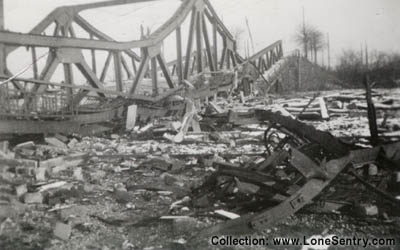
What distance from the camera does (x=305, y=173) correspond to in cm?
394

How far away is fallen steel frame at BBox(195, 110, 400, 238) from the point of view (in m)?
3.77

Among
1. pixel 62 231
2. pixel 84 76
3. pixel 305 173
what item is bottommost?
pixel 62 231

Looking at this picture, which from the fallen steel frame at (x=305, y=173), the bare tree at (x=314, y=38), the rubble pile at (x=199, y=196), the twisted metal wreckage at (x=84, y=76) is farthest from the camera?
the bare tree at (x=314, y=38)

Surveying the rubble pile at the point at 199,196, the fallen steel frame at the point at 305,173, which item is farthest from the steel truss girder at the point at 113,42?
the fallen steel frame at the point at 305,173

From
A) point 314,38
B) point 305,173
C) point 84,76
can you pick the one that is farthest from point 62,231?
point 314,38

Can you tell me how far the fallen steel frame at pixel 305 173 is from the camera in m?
3.77

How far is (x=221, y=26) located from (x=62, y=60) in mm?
10740

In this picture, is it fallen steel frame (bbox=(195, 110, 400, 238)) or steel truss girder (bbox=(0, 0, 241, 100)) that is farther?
steel truss girder (bbox=(0, 0, 241, 100))

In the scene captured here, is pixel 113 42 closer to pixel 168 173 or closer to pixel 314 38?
pixel 168 173

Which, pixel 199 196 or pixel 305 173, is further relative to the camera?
pixel 199 196

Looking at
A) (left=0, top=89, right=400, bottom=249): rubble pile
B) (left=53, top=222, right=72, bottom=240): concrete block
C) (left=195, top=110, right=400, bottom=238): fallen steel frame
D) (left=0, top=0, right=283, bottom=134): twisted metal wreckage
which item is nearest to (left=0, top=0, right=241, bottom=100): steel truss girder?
(left=0, top=0, right=283, bottom=134): twisted metal wreckage

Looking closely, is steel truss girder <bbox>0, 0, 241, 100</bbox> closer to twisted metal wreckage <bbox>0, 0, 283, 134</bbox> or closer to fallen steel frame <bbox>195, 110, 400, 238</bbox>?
twisted metal wreckage <bbox>0, 0, 283, 134</bbox>

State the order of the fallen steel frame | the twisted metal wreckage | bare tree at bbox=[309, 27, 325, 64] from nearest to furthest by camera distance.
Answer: the fallen steel frame < the twisted metal wreckage < bare tree at bbox=[309, 27, 325, 64]

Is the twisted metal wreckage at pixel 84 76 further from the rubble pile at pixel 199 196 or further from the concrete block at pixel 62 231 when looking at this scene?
the concrete block at pixel 62 231
